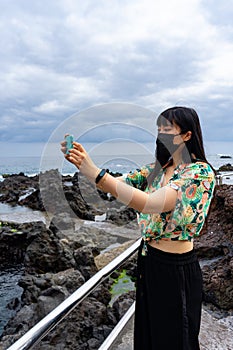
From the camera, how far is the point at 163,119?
130 centimetres

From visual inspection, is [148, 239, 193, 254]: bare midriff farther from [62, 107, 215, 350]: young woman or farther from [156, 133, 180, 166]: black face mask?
[156, 133, 180, 166]: black face mask

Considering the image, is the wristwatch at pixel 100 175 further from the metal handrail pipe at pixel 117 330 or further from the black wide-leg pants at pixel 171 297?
the metal handrail pipe at pixel 117 330

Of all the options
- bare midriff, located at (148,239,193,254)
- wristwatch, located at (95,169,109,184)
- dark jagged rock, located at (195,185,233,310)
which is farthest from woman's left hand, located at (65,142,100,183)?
dark jagged rock, located at (195,185,233,310)

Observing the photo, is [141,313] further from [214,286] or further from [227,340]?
[214,286]

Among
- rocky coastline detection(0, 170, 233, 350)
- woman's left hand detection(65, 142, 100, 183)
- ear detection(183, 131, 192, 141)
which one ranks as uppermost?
ear detection(183, 131, 192, 141)

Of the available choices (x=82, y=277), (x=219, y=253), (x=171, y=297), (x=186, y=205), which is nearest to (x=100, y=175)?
(x=186, y=205)

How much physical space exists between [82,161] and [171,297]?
2.15 feet

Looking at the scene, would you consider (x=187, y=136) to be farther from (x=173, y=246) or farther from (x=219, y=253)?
(x=219, y=253)

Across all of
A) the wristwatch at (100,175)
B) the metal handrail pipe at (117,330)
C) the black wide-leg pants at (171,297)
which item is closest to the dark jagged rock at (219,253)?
the metal handrail pipe at (117,330)

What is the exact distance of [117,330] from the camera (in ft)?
6.58

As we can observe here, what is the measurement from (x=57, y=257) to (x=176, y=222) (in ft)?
14.4

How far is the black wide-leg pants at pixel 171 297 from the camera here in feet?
4.40

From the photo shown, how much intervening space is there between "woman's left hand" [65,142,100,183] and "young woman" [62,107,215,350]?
210 mm

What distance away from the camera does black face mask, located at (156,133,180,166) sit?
51.2 inches
